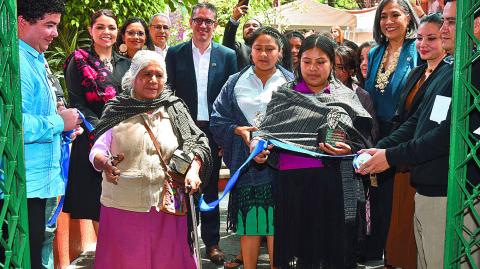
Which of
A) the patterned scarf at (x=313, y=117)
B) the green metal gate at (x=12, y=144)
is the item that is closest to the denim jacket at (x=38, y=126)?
the green metal gate at (x=12, y=144)

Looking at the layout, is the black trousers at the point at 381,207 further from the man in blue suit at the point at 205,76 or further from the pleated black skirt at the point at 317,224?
the man in blue suit at the point at 205,76

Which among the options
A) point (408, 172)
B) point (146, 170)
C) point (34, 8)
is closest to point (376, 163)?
point (408, 172)

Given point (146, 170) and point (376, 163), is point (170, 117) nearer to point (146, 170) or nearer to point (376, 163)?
point (146, 170)

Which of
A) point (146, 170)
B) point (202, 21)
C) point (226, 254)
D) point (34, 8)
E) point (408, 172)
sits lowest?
point (226, 254)

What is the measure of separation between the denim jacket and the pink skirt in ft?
2.58

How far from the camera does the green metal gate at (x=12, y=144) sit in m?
2.84

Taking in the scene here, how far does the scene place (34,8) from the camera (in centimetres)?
402

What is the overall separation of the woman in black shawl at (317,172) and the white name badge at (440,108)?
122cm

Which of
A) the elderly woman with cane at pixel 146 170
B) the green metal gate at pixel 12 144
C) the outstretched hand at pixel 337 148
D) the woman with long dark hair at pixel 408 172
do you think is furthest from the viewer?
the woman with long dark hair at pixel 408 172

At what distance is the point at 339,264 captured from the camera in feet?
16.7

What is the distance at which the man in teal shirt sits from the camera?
396 centimetres

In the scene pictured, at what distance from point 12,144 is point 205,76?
13.3 ft

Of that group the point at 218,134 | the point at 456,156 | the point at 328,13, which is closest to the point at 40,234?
the point at 218,134

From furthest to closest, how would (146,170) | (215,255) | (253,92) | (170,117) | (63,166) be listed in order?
(215,255) < (253,92) < (170,117) < (146,170) < (63,166)
